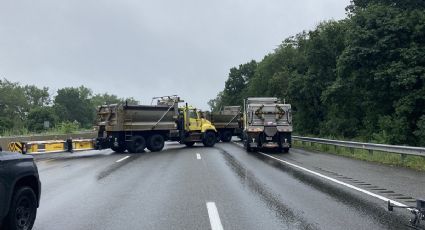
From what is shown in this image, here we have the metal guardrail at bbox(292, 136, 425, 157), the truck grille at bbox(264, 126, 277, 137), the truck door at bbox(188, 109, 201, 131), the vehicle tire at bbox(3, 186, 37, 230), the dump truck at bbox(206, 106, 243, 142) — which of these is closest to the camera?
the vehicle tire at bbox(3, 186, 37, 230)

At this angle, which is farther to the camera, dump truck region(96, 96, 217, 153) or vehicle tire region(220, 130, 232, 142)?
vehicle tire region(220, 130, 232, 142)

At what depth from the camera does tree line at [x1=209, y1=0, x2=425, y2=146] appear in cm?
2797

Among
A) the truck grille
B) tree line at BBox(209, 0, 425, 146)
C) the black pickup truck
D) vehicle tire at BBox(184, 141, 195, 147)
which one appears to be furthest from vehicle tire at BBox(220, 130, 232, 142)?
the black pickup truck

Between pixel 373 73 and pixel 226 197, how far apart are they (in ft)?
76.7

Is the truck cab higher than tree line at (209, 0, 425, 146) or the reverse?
the reverse

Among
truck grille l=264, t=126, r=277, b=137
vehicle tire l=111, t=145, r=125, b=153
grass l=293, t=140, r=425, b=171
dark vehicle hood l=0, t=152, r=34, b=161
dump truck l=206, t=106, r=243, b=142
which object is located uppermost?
dump truck l=206, t=106, r=243, b=142

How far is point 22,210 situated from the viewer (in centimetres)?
630

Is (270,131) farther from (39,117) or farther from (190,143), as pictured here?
(39,117)

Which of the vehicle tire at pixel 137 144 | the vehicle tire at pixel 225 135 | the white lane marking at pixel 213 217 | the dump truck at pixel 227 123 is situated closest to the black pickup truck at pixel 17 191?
the white lane marking at pixel 213 217

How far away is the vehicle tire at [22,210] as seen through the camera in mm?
5867

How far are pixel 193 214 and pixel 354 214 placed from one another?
274 cm

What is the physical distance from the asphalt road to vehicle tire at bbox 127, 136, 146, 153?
920 cm

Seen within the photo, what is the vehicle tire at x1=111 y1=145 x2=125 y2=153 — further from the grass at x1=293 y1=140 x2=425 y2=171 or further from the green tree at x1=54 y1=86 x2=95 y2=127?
the green tree at x1=54 y1=86 x2=95 y2=127

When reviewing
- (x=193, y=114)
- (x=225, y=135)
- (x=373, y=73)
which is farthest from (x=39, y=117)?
(x=373, y=73)
